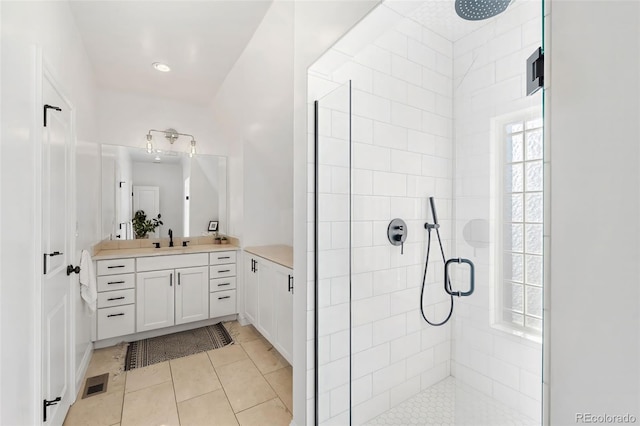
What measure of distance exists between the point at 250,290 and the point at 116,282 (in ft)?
4.34

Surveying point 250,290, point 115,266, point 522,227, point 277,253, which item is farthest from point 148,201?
point 522,227

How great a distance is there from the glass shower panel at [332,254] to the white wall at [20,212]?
1252mm

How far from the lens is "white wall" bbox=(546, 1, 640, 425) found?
1.36ft

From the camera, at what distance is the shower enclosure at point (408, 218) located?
1168mm

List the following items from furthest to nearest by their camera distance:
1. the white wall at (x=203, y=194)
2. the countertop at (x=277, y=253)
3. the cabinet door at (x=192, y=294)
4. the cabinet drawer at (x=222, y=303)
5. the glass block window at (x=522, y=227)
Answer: the white wall at (x=203, y=194) < the cabinet drawer at (x=222, y=303) < the cabinet door at (x=192, y=294) < the countertop at (x=277, y=253) < the glass block window at (x=522, y=227)

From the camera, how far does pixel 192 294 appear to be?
3.24 metres

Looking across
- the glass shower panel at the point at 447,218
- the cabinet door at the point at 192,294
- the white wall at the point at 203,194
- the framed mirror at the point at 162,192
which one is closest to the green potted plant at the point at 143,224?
the framed mirror at the point at 162,192

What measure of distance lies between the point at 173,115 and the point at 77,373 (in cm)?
290

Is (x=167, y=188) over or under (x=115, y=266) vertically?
over

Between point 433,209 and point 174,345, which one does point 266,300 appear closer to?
point 174,345

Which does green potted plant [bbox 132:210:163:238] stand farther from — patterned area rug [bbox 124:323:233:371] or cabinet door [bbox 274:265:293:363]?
cabinet door [bbox 274:265:293:363]

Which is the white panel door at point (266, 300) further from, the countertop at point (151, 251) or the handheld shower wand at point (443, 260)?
the handheld shower wand at point (443, 260)

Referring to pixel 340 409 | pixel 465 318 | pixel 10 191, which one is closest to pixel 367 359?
pixel 340 409

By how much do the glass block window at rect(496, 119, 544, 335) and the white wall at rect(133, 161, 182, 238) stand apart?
12.0 ft
